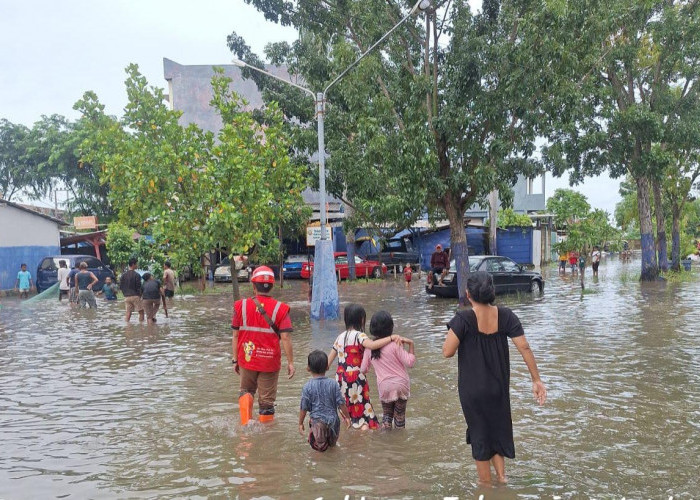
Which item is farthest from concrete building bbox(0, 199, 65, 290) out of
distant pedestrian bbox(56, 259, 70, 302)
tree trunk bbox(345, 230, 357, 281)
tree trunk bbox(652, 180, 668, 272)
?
tree trunk bbox(652, 180, 668, 272)

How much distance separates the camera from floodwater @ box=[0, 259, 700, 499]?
541 cm

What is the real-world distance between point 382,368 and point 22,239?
29.2 metres

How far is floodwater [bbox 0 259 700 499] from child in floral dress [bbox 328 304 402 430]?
0.20 m

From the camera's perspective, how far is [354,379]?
6.48m

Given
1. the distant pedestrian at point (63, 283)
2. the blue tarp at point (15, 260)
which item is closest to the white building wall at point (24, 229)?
the blue tarp at point (15, 260)

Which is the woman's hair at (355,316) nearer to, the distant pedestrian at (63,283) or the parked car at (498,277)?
the parked car at (498,277)

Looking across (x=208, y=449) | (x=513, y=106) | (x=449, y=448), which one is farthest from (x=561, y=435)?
(x=513, y=106)

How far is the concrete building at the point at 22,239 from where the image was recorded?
2986 cm

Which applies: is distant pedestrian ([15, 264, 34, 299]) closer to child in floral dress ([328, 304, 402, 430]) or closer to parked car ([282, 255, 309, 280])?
Answer: parked car ([282, 255, 309, 280])

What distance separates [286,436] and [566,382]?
4.23 meters

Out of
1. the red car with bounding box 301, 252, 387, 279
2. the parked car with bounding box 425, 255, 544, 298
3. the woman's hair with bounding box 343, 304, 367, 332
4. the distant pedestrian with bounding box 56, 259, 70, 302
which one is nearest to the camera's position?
the woman's hair with bounding box 343, 304, 367, 332

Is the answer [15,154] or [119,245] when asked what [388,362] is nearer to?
[119,245]

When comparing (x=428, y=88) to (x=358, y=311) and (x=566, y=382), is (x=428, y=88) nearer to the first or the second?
(x=566, y=382)

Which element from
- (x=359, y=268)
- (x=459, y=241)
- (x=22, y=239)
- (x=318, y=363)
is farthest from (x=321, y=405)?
(x=22, y=239)
